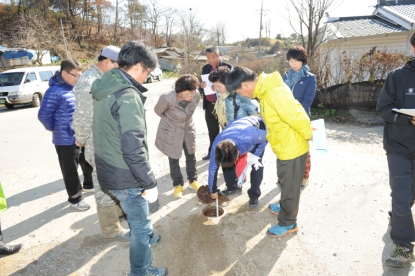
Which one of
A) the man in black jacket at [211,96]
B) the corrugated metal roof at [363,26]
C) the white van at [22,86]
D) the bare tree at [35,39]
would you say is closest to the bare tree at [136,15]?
the bare tree at [35,39]

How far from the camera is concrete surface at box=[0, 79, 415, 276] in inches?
105

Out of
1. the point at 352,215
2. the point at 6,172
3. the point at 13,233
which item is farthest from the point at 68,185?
the point at 352,215

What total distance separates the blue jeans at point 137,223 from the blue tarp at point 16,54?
33.3m

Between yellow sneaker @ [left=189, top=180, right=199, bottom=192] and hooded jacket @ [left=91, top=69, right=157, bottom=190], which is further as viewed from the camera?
yellow sneaker @ [left=189, top=180, right=199, bottom=192]

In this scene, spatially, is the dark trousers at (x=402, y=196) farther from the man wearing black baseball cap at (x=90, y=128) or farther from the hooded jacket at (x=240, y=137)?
the man wearing black baseball cap at (x=90, y=128)

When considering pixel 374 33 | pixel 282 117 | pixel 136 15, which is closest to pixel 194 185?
pixel 282 117

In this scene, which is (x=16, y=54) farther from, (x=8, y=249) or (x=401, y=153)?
(x=401, y=153)

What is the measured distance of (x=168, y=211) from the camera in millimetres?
3689

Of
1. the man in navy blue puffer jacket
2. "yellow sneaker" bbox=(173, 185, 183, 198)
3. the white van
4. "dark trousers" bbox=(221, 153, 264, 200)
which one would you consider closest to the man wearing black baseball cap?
the man in navy blue puffer jacket

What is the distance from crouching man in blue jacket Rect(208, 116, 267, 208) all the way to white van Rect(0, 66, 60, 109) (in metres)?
13.7

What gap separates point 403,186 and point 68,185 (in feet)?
12.4

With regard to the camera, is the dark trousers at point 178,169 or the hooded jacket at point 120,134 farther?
the dark trousers at point 178,169

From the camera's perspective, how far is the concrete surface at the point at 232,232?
266 centimetres

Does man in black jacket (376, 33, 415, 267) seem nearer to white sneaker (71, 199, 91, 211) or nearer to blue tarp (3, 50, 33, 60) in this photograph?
white sneaker (71, 199, 91, 211)
